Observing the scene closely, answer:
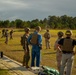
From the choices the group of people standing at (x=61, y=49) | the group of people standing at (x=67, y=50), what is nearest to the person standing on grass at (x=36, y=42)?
the group of people standing at (x=61, y=49)

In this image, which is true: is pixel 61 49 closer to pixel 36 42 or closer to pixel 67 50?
pixel 67 50

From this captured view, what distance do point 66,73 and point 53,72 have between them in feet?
2.45

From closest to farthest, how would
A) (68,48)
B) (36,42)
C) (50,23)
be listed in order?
(68,48) → (36,42) → (50,23)

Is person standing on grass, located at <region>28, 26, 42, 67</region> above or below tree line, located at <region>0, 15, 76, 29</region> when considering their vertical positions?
above

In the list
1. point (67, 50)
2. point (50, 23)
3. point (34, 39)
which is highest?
point (34, 39)

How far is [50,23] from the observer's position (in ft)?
525

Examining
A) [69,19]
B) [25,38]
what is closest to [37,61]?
[25,38]

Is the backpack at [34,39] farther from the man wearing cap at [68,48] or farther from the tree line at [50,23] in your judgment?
the tree line at [50,23]

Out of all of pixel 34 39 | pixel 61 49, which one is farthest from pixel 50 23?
pixel 61 49

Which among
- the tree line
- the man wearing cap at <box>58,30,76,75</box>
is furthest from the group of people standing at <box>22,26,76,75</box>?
the tree line

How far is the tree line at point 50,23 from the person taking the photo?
459 ft

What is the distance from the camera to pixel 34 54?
15.1 m

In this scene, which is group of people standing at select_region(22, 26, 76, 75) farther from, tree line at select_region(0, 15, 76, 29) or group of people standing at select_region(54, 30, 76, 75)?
tree line at select_region(0, 15, 76, 29)

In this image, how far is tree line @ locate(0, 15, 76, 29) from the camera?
140 m
